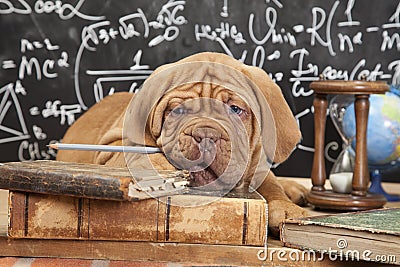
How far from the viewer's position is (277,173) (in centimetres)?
241

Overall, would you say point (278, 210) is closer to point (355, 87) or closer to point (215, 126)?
point (215, 126)

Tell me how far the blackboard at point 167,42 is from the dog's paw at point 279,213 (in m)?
1.04

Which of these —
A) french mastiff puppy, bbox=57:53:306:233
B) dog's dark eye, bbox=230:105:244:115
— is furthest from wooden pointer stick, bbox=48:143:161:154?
dog's dark eye, bbox=230:105:244:115

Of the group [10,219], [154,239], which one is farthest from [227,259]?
[10,219]

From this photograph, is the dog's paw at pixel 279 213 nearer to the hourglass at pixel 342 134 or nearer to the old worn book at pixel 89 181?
the old worn book at pixel 89 181

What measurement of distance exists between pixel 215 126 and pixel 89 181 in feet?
0.95

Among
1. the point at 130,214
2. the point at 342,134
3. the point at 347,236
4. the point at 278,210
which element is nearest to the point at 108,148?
the point at 130,214

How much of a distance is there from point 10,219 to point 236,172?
42 cm

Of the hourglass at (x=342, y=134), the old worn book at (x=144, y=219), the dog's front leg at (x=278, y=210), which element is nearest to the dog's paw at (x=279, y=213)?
the dog's front leg at (x=278, y=210)

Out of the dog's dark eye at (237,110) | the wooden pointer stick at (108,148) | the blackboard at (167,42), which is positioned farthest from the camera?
the blackboard at (167,42)

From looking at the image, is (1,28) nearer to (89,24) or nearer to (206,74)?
(89,24)

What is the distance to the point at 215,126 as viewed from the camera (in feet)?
4.38

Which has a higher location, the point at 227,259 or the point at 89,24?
the point at 89,24

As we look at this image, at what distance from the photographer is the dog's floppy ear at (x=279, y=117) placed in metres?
1.47
